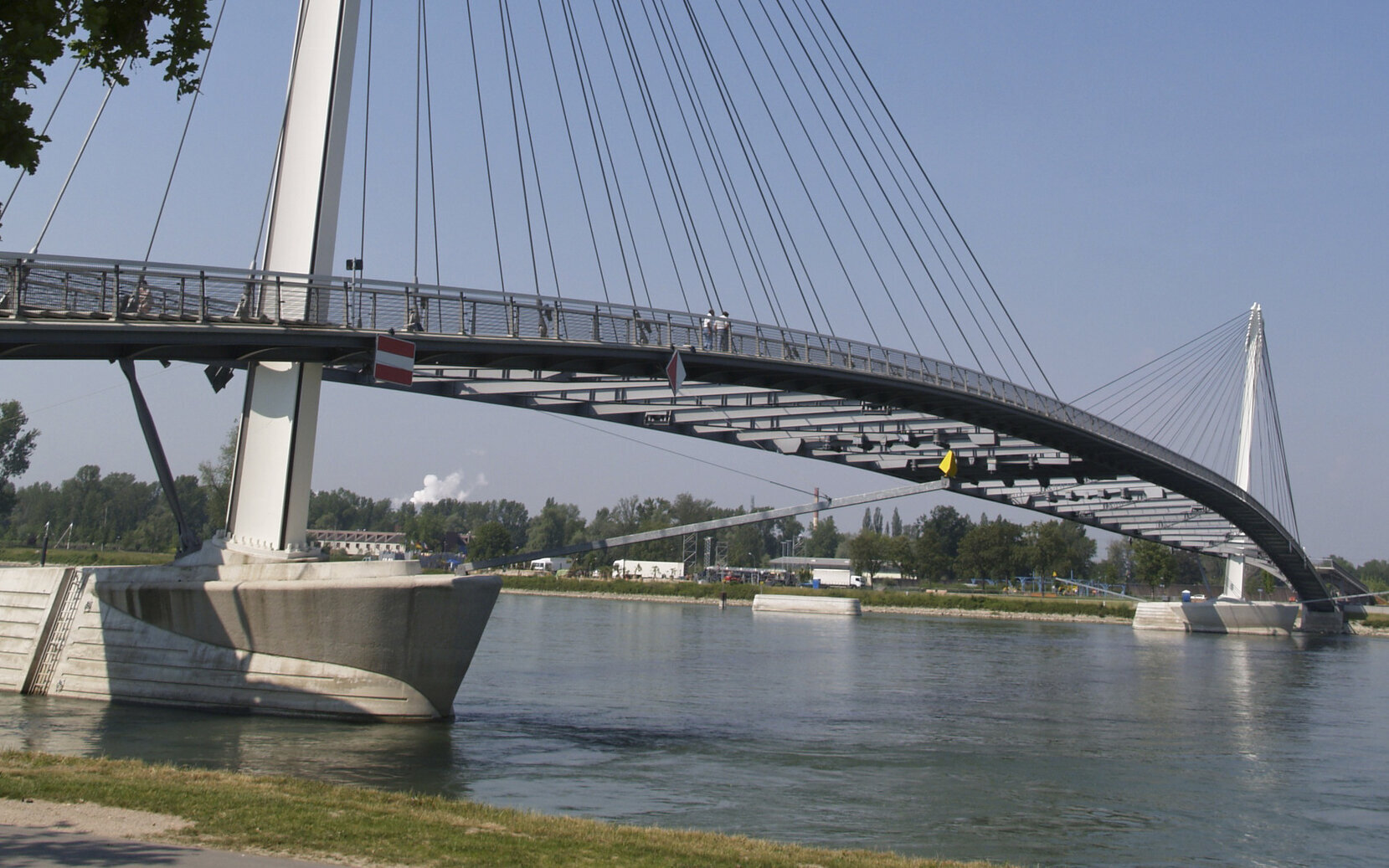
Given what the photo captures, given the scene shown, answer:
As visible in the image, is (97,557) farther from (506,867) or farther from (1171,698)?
(506,867)

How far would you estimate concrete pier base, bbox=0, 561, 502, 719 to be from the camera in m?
23.6

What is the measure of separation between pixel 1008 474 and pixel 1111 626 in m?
41.1

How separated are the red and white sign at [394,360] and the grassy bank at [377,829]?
37.8 feet

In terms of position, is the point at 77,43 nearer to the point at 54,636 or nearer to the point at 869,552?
the point at 54,636

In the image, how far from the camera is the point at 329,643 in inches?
939

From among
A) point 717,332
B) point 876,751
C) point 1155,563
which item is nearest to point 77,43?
point 876,751

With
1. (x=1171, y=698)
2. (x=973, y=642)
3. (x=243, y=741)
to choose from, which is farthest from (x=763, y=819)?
(x=973, y=642)

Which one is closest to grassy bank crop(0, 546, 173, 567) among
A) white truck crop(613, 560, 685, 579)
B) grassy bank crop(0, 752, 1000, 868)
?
white truck crop(613, 560, 685, 579)

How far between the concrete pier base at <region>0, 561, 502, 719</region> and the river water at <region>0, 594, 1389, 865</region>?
73 centimetres

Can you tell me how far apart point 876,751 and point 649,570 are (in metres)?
112

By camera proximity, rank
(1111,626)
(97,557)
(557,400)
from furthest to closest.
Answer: (1111,626) → (97,557) → (557,400)


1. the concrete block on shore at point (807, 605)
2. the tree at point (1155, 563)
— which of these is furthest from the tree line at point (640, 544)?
the concrete block on shore at point (807, 605)

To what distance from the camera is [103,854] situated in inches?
341

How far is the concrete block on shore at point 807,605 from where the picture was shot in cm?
9169
